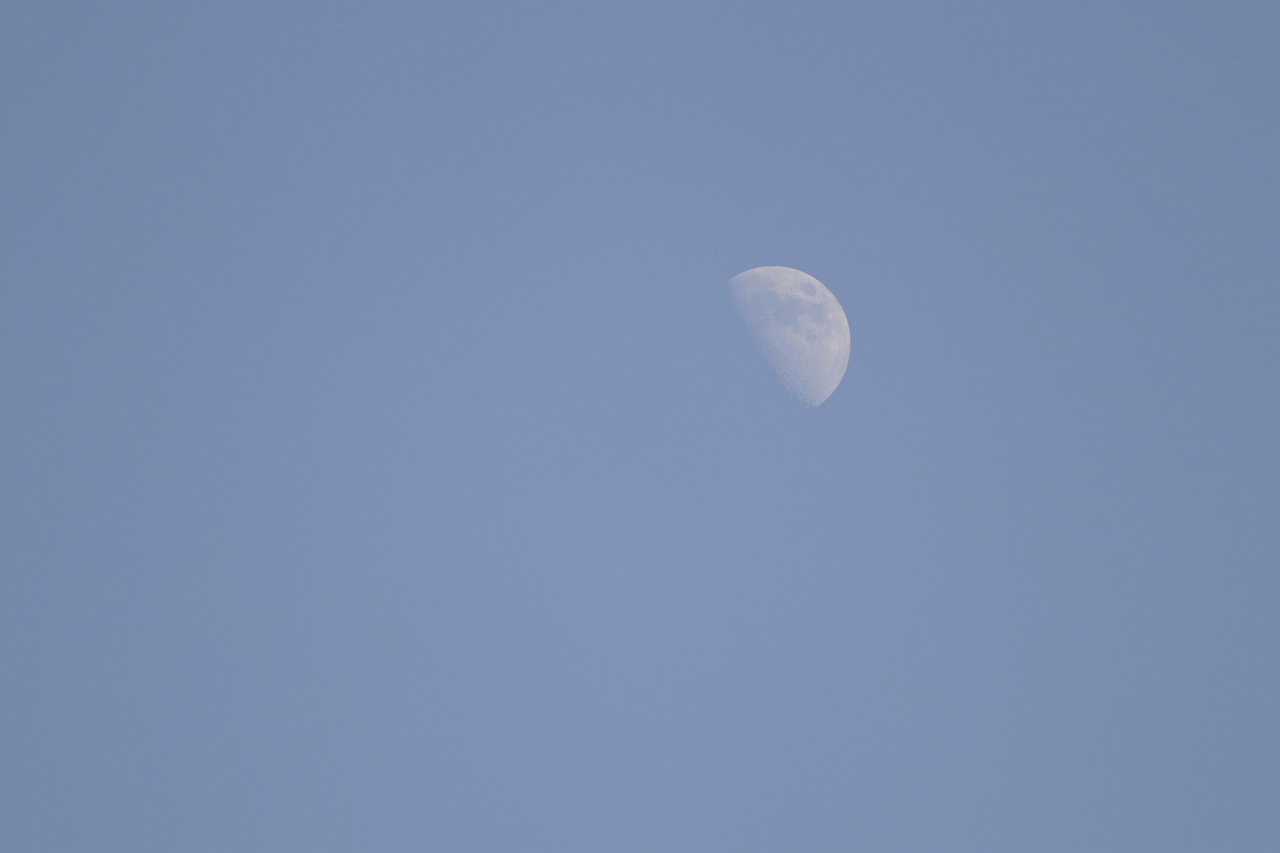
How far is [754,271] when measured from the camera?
7.73m

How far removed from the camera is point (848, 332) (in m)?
7.75

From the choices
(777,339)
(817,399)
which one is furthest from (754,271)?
(817,399)

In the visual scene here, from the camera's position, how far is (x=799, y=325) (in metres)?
7.39

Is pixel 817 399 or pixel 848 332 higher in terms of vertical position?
pixel 848 332

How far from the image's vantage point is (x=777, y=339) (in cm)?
739

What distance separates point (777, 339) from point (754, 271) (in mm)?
837

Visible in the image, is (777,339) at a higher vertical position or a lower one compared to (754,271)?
lower

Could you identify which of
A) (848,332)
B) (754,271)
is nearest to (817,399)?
(848,332)

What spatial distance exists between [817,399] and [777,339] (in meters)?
0.82

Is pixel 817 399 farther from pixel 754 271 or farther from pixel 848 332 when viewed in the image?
pixel 754 271

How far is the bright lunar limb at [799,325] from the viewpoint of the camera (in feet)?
24.3

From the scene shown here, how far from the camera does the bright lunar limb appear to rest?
A: 7.40 m

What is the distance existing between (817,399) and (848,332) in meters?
0.78

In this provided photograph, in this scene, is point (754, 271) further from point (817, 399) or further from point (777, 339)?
point (817, 399)
